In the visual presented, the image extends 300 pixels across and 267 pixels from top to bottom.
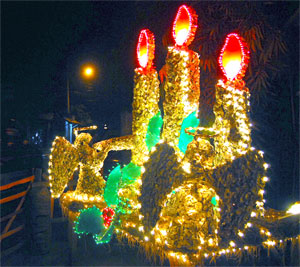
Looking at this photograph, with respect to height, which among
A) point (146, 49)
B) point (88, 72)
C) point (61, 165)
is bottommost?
point (61, 165)

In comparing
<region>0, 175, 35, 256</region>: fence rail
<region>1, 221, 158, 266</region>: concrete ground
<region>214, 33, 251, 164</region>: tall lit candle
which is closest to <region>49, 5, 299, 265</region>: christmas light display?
<region>214, 33, 251, 164</region>: tall lit candle

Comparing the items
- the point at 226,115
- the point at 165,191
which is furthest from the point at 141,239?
the point at 226,115

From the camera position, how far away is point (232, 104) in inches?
44.3

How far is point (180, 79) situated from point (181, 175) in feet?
2.06

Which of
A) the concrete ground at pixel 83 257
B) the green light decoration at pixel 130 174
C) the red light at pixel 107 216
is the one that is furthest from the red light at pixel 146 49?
the concrete ground at pixel 83 257

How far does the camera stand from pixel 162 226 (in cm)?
88

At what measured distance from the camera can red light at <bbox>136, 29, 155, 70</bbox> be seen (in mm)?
1456

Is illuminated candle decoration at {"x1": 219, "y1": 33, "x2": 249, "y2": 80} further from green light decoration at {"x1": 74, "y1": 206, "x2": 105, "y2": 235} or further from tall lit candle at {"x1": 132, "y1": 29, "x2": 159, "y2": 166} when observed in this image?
green light decoration at {"x1": 74, "y1": 206, "x2": 105, "y2": 235}

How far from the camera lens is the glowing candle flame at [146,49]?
4.77ft

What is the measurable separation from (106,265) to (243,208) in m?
2.55

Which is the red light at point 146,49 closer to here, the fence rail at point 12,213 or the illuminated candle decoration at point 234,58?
the illuminated candle decoration at point 234,58

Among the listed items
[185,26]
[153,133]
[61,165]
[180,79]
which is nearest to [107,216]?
[61,165]

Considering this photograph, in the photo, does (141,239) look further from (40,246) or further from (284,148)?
(40,246)

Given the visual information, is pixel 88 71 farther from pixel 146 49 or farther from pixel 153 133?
pixel 153 133
